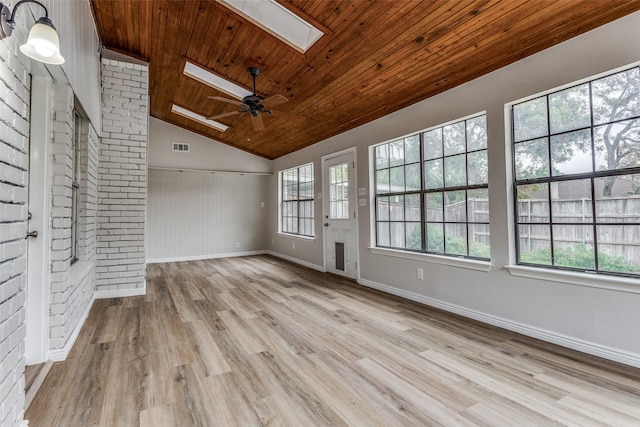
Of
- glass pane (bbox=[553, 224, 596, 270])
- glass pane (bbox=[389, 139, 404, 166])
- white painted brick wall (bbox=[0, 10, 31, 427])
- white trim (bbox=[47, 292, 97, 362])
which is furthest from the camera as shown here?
glass pane (bbox=[389, 139, 404, 166])

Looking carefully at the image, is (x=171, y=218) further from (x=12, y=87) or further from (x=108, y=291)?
(x=12, y=87)

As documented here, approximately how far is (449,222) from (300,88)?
8.38ft

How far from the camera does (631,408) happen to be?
174 cm

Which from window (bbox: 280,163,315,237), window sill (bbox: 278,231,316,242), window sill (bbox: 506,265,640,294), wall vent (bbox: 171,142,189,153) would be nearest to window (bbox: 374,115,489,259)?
window sill (bbox: 506,265,640,294)

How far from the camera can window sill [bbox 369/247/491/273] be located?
312cm

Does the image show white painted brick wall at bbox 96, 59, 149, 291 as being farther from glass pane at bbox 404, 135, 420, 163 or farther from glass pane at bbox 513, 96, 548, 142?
glass pane at bbox 513, 96, 548, 142

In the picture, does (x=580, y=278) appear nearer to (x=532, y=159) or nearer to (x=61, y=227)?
(x=532, y=159)

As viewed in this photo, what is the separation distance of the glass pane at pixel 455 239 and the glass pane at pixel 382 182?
1143mm

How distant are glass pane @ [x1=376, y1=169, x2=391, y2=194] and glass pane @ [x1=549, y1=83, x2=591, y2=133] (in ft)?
6.90

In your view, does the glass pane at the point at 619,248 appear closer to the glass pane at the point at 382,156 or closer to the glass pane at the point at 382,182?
the glass pane at the point at 382,182

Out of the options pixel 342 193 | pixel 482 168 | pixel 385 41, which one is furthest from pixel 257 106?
pixel 482 168

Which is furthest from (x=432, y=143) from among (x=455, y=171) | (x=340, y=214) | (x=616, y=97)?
(x=340, y=214)

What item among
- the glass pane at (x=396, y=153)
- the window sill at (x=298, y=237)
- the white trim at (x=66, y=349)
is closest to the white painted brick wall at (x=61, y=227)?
the white trim at (x=66, y=349)

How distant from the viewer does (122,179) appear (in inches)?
165
